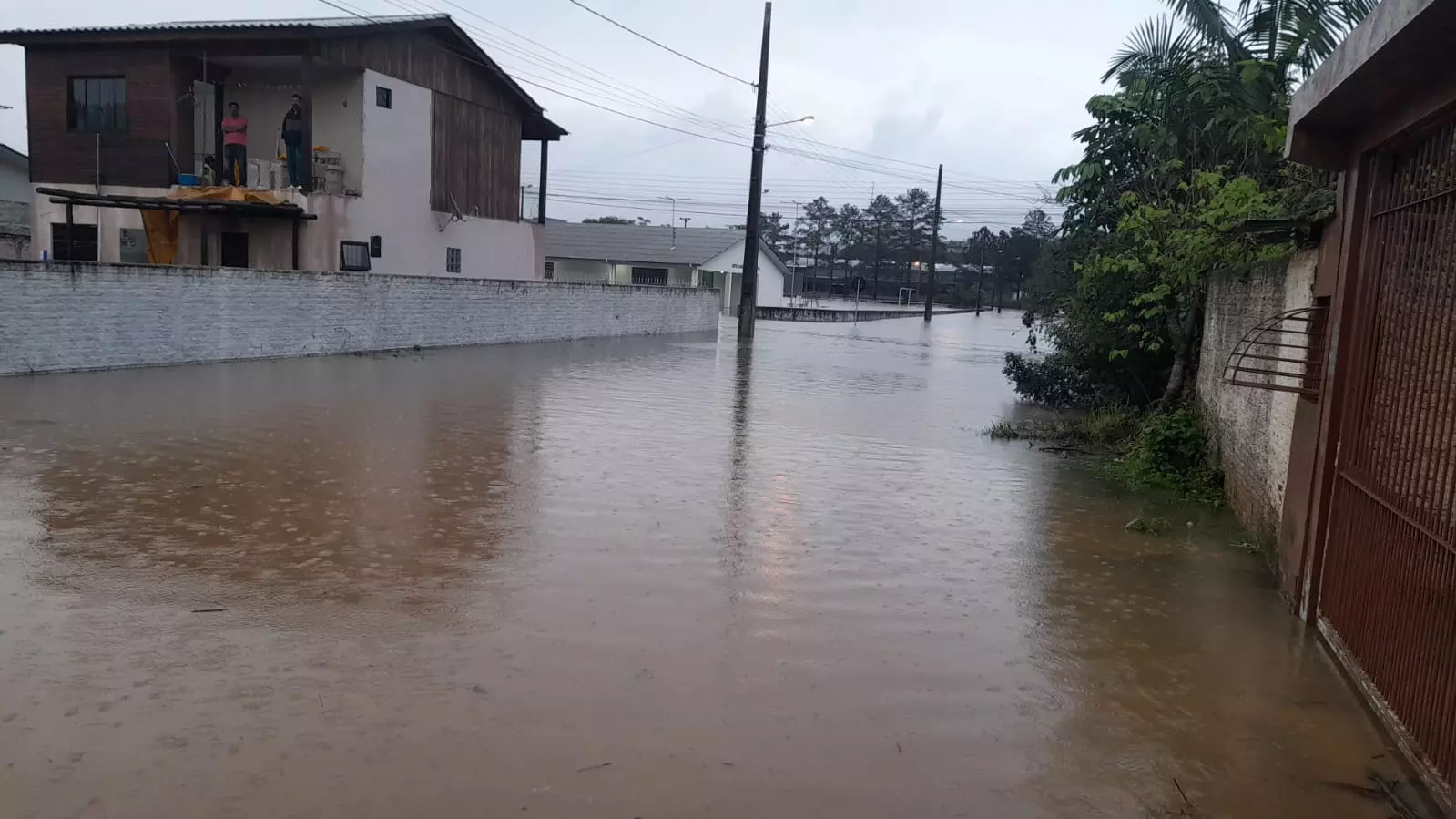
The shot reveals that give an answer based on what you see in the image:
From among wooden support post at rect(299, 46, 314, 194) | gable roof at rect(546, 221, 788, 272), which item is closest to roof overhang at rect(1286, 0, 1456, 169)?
wooden support post at rect(299, 46, 314, 194)

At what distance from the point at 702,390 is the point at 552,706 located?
13.6m

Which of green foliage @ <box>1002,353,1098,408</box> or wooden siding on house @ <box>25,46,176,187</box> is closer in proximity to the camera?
green foliage @ <box>1002,353,1098,408</box>

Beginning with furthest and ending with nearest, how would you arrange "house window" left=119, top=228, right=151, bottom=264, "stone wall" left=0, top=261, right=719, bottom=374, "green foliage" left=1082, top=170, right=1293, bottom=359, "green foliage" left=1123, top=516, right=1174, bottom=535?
"house window" left=119, top=228, right=151, bottom=264 < "stone wall" left=0, top=261, right=719, bottom=374 < "green foliage" left=1082, top=170, right=1293, bottom=359 < "green foliage" left=1123, top=516, right=1174, bottom=535

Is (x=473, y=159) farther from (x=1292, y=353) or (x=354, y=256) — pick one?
(x=1292, y=353)

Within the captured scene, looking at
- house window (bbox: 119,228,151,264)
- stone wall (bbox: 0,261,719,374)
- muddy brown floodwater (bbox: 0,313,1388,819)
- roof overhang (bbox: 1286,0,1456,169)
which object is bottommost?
muddy brown floodwater (bbox: 0,313,1388,819)

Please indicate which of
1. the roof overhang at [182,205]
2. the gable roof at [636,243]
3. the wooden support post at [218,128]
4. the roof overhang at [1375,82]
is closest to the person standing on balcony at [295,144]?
the roof overhang at [182,205]

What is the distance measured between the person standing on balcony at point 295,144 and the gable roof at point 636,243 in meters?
29.9

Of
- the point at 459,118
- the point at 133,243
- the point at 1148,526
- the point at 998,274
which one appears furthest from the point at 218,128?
the point at 998,274

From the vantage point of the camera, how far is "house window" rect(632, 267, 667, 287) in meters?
56.2

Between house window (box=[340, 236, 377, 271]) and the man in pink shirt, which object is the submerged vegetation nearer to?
house window (box=[340, 236, 377, 271])

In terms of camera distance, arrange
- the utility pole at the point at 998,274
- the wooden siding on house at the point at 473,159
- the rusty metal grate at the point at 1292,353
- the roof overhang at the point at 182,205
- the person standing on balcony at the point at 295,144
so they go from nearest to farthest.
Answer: the rusty metal grate at the point at 1292,353
the roof overhang at the point at 182,205
the person standing on balcony at the point at 295,144
the wooden siding on house at the point at 473,159
the utility pole at the point at 998,274

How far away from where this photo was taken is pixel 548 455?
11.0 meters

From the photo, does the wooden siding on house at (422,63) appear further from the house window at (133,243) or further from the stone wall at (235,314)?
the house window at (133,243)

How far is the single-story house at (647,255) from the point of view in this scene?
55562 millimetres
